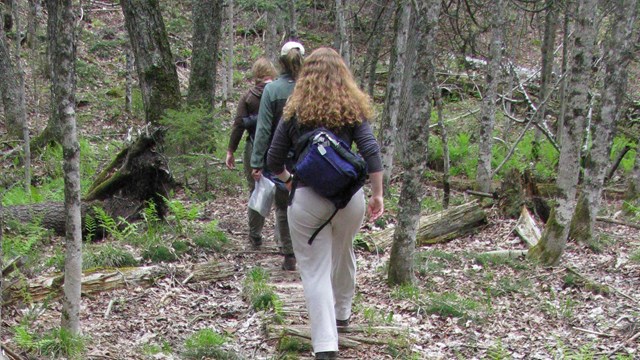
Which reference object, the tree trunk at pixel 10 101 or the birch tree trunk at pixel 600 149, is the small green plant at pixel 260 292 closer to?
the birch tree trunk at pixel 600 149

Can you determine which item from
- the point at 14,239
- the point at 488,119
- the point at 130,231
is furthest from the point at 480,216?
the point at 14,239

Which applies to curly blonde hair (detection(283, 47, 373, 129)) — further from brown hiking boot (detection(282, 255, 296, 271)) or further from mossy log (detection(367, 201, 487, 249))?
mossy log (detection(367, 201, 487, 249))

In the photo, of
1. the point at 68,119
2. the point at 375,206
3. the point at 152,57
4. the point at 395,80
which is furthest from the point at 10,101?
the point at 375,206

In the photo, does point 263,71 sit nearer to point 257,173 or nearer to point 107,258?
point 257,173

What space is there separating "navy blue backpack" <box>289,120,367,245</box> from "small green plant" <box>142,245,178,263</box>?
10.8ft

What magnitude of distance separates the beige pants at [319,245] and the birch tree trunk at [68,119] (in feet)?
5.36

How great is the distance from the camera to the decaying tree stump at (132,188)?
8281 mm

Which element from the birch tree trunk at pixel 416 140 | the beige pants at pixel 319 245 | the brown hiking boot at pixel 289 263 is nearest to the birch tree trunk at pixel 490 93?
the birch tree trunk at pixel 416 140

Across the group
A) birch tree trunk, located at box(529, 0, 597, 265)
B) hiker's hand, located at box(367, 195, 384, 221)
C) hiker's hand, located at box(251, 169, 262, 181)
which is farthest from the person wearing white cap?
birch tree trunk, located at box(529, 0, 597, 265)

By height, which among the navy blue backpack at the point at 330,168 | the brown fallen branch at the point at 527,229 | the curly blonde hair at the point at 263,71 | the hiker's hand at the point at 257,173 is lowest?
the brown fallen branch at the point at 527,229

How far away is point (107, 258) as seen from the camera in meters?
6.47

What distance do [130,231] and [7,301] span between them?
2456 mm

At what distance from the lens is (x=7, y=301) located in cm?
508

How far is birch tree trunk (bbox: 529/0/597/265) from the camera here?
6.75 m
